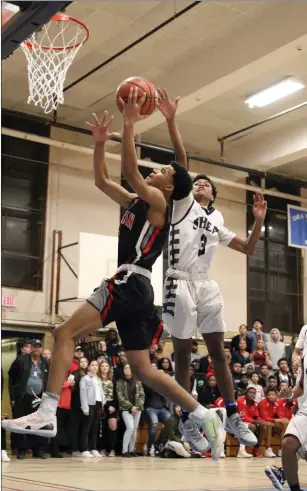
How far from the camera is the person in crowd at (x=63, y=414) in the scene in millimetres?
12352

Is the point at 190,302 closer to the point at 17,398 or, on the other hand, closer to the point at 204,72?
the point at 17,398

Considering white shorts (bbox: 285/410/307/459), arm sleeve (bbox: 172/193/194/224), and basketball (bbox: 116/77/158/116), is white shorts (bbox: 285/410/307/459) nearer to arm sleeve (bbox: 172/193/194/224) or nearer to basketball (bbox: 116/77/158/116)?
arm sleeve (bbox: 172/193/194/224)

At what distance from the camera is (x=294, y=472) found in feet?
20.6

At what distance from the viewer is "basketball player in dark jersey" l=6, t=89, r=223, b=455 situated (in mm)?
4746

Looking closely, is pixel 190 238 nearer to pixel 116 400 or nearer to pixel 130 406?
pixel 130 406

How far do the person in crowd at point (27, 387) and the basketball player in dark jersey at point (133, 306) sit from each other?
7.00 m

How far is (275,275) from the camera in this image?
21.2 metres

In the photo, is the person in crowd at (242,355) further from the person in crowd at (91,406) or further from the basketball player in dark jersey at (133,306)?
the basketball player in dark jersey at (133,306)

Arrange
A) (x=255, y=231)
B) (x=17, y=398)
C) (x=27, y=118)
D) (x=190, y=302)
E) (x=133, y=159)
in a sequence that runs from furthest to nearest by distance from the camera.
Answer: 1. (x=27, y=118)
2. (x=17, y=398)
3. (x=255, y=231)
4. (x=190, y=302)
5. (x=133, y=159)

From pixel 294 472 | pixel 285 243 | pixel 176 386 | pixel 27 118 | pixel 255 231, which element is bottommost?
pixel 294 472

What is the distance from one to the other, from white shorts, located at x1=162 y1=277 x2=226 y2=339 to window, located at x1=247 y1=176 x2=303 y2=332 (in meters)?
14.6

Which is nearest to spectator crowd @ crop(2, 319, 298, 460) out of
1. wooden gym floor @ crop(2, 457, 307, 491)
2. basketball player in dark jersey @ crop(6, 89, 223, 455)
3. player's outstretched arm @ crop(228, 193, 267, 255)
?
wooden gym floor @ crop(2, 457, 307, 491)

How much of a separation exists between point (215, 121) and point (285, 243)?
5.35 metres

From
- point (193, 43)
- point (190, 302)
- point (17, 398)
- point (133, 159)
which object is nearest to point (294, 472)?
point (190, 302)
